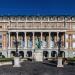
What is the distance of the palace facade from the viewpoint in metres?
131

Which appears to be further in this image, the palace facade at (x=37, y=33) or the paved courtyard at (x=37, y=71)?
the palace facade at (x=37, y=33)

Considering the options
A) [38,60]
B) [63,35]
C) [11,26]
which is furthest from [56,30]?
[38,60]

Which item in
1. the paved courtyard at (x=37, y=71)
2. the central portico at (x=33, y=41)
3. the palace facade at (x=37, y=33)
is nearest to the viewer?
the paved courtyard at (x=37, y=71)

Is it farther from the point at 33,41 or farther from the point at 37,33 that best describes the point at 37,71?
the point at 37,33

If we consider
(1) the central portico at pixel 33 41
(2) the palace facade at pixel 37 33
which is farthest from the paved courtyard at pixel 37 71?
(2) the palace facade at pixel 37 33

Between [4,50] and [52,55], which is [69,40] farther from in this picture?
[4,50]

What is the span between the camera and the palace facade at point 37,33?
431ft

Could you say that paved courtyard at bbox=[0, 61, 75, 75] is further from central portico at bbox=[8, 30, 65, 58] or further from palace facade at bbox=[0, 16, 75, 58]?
palace facade at bbox=[0, 16, 75, 58]

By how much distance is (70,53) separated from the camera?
434 feet

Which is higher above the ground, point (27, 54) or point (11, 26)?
point (11, 26)

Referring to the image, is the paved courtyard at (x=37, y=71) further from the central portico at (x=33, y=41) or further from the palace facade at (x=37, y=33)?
the palace facade at (x=37, y=33)

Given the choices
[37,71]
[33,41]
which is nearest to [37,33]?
[33,41]

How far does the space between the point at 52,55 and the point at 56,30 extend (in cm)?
771

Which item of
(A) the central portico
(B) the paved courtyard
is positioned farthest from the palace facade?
(B) the paved courtyard
